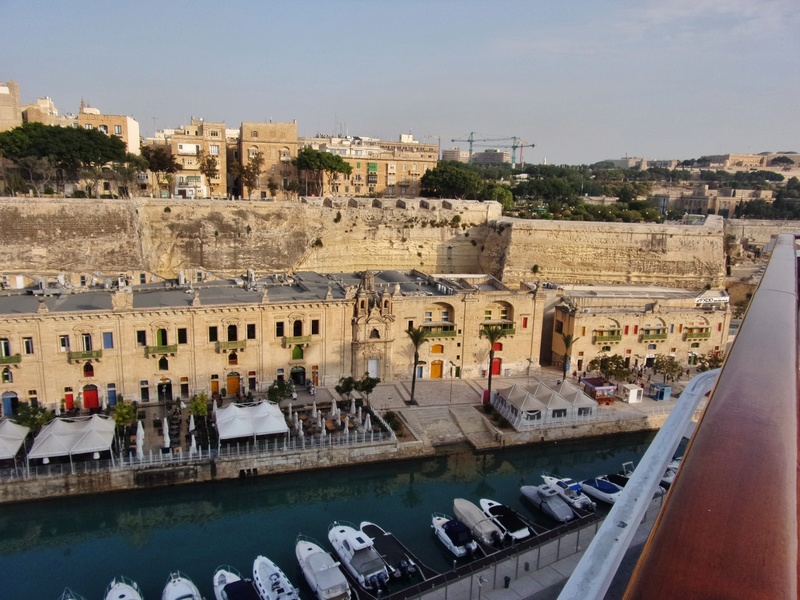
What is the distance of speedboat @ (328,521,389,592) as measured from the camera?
67.5 feet

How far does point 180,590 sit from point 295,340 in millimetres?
16382

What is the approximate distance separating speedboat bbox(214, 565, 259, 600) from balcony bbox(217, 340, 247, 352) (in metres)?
14.0

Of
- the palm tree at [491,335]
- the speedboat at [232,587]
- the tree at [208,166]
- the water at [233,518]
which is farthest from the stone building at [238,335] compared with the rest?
the tree at [208,166]

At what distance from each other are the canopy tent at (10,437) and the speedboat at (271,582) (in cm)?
1192

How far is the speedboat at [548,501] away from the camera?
2508 cm

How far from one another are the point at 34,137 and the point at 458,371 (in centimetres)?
4246

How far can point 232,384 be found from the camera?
33656mm

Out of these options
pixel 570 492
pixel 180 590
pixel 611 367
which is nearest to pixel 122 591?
pixel 180 590

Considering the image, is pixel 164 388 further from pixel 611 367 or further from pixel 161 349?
pixel 611 367

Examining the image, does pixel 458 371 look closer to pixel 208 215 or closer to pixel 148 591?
pixel 148 591

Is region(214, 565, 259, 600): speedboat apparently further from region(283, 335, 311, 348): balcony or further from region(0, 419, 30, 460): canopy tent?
region(283, 335, 311, 348): balcony

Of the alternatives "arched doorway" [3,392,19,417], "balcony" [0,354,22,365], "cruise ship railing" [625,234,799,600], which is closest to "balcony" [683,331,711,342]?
"balcony" [0,354,22,365]

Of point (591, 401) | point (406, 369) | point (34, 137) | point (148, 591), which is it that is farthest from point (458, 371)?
point (34, 137)

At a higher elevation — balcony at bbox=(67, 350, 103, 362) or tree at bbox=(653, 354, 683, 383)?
balcony at bbox=(67, 350, 103, 362)
